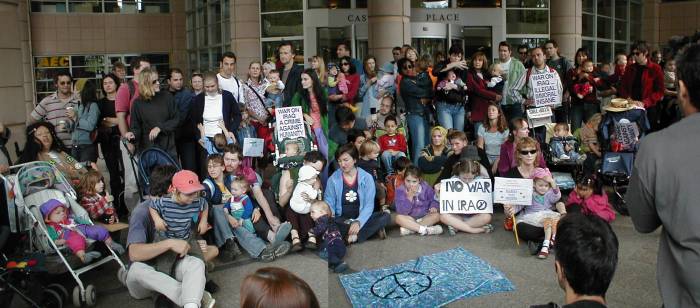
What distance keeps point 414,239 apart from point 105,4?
17.1 meters

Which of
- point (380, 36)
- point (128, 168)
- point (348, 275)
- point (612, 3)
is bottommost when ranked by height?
point (348, 275)

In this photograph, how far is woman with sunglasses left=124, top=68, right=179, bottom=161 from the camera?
7617 mm

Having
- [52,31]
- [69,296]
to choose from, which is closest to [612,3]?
[52,31]

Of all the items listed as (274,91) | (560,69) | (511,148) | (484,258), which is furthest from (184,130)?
(560,69)

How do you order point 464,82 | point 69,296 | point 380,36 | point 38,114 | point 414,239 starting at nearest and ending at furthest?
1. point 69,296
2. point 414,239
3. point 38,114
4. point 464,82
5. point 380,36

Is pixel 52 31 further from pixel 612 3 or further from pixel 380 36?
pixel 612 3

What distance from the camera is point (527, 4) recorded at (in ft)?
61.9

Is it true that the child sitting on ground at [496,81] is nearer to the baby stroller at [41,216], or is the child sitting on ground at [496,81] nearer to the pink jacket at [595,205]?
the pink jacket at [595,205]

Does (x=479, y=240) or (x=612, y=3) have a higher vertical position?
(x=612, y=3)

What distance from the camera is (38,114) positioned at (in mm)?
8453

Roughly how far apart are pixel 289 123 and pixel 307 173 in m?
1.25

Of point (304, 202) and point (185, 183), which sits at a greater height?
point (185, 183)

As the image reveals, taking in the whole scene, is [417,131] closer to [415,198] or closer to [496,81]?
[496,81]

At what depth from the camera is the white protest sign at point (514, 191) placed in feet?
24.2
